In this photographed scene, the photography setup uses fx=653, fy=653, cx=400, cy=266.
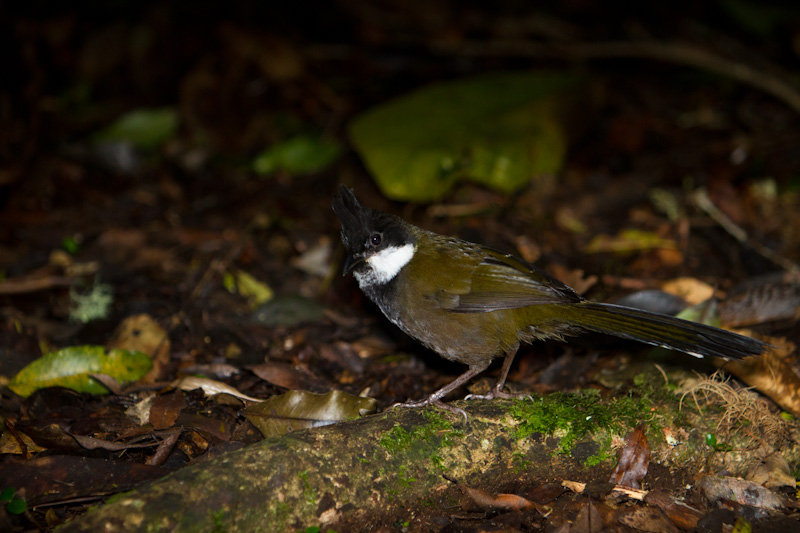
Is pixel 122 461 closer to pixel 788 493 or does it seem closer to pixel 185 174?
pixel 788 493

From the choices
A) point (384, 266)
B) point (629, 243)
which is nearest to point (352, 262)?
point (384, 266)

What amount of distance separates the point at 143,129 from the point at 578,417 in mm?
5818

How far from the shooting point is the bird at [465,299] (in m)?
3.23

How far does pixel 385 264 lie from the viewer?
360 cm

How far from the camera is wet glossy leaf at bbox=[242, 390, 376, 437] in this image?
2908 mm

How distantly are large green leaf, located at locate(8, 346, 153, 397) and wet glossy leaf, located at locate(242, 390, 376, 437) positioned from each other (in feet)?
3.09

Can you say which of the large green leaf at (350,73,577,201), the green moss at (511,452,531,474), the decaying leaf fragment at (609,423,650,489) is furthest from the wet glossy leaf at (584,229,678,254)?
the green moss at (511,452,531,474)

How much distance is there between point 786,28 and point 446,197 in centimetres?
511

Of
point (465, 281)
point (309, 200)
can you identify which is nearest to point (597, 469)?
point (465, 281)

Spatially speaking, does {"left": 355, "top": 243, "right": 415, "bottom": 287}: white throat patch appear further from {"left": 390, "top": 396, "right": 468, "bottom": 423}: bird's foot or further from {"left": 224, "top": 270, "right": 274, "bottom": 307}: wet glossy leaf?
{"left": 224, "top": 270, "right": 274, "bottom": 307}: wet glossy leaf

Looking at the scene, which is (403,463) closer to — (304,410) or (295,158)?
(304,410)

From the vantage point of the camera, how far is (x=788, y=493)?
2.76 m

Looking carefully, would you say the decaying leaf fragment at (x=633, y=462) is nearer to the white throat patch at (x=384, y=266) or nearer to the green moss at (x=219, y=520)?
the white throat patch at (x=384, y=266)

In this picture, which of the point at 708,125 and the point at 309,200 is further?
the point at 708,125
